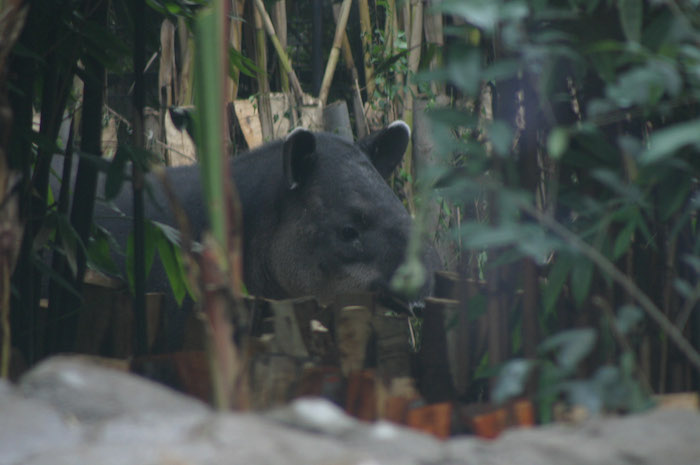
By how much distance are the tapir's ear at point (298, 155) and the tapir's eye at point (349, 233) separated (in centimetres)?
28

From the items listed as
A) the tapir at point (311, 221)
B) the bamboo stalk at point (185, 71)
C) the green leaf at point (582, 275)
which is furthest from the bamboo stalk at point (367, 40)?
the green leaf at point (582, 275)

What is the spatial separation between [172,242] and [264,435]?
1512 millimetres

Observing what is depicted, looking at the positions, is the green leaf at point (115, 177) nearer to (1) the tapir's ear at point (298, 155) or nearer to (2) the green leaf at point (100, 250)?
(2) the green leaf at point (100, 250)

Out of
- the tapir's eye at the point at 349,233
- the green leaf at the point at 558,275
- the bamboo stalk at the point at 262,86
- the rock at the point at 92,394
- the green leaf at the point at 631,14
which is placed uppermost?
the bamboo stalk at the point at 262,86

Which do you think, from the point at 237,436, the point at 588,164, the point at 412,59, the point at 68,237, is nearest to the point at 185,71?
the point at 412,59

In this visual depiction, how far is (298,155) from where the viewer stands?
3.83 m

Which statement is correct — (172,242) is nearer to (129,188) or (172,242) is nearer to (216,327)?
(216,327)

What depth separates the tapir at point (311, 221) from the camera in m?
3.74

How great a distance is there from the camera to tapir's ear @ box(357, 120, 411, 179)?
420cm

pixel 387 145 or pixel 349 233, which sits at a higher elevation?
pixel 387 145

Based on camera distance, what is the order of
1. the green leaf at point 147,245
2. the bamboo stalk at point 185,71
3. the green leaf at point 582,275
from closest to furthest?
the green leaf at point 582,275
the green leaf at point 147,245
the bamboo stalk at point 185,71

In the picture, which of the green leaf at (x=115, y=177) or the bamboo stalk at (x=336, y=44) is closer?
the green leaf at (x=115, y=177)

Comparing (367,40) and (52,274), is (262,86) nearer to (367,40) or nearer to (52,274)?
(367,40)

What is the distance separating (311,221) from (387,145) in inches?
25.9
